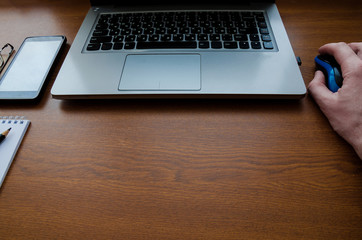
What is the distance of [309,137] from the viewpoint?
39 centimetres

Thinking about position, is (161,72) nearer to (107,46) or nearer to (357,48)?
(107,46)

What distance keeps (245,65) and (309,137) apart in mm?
176

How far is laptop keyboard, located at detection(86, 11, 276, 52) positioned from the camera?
1.63 ft

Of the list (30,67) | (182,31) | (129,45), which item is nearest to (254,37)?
(182,31)

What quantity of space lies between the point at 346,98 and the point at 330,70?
7cm

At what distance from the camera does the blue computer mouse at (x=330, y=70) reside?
0.41m

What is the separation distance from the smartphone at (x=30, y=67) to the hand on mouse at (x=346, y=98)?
542 millimetres

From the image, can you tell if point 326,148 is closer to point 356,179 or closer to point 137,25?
point 356,179

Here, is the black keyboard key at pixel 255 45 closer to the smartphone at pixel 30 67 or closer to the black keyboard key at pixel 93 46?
the black keyboard key at pixel 93 46

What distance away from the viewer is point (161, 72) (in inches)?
17.8

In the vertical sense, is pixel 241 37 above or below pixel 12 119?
above

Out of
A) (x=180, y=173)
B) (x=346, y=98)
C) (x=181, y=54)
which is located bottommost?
(x=180, y=173)

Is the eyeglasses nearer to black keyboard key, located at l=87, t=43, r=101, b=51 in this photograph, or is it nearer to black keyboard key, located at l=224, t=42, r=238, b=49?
black keyboard key, located at l=87, t=43, r=101, b=51

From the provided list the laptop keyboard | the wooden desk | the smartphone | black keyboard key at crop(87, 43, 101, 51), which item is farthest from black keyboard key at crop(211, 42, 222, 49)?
the smartphone
